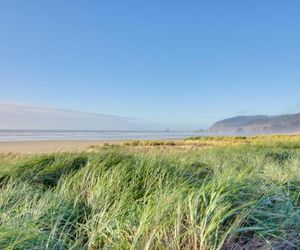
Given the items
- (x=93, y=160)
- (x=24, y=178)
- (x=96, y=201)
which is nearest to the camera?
(x=96, y=201)

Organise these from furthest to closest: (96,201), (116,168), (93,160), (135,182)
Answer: (93,160), (116,168), (135,182), (96,201)

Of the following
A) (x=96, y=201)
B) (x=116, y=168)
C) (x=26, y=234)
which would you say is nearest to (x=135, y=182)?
(x=116, y=168)

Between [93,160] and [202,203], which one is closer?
[202,203]

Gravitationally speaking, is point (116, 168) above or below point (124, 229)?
above

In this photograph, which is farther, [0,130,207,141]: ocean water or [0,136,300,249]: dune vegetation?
[0,130,207,141]: ocean water

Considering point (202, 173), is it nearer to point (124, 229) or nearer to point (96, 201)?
point (96, 201)

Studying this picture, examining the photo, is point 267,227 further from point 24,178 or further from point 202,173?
point 24,178

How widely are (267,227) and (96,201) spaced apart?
5.70 ft

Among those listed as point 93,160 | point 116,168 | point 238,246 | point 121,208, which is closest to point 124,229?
point 121,208

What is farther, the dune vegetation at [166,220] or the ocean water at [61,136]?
the ocean water at [61,136]

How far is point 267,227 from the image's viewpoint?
7.73 ft

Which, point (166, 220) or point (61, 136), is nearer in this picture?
point (166, 220)

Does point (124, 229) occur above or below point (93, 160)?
below

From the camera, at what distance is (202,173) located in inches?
196
